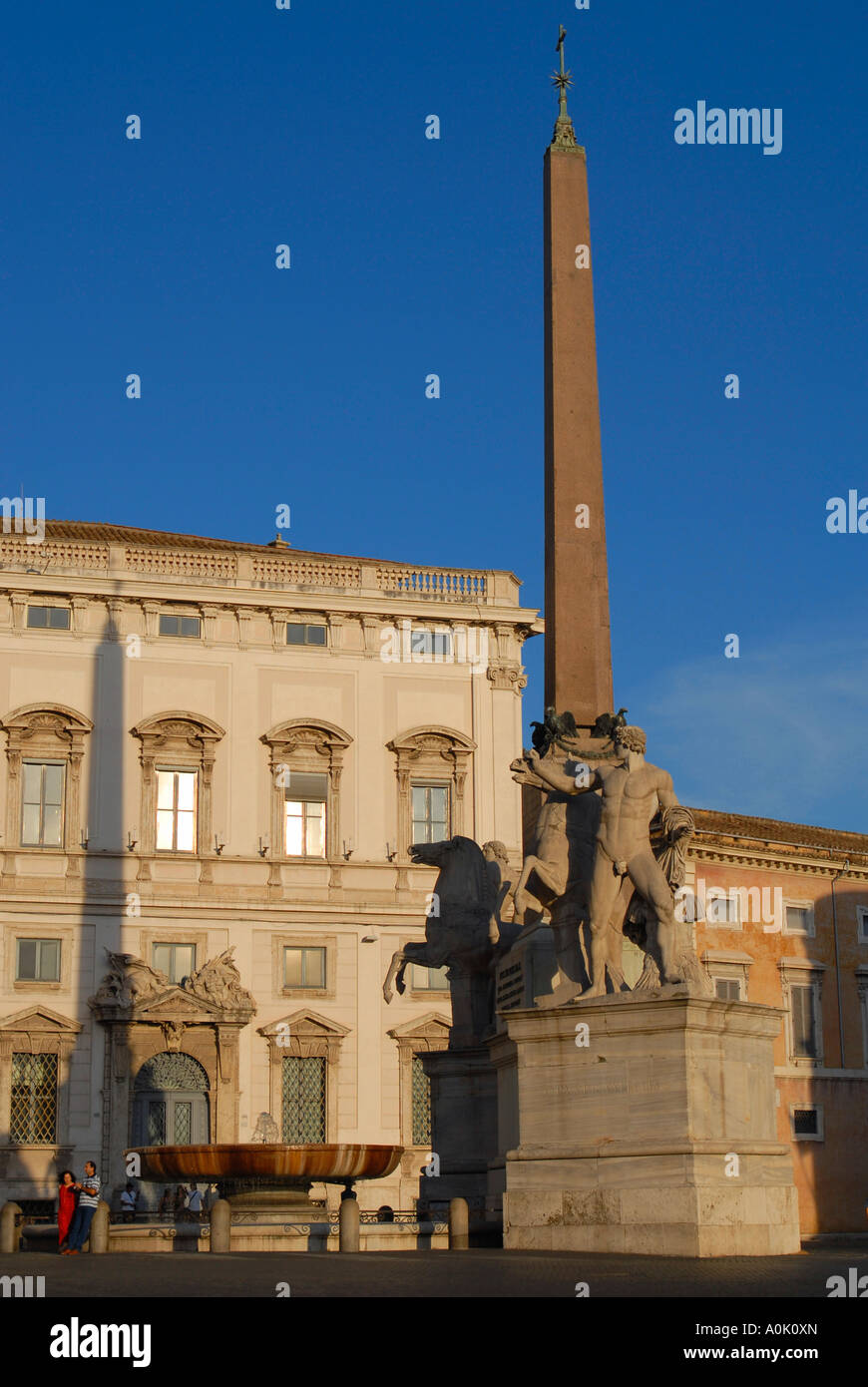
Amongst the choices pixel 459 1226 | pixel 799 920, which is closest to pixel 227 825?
pixel 799 920

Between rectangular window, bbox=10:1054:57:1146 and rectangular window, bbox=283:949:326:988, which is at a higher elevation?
rectangular window, bbox=283:949:326:988

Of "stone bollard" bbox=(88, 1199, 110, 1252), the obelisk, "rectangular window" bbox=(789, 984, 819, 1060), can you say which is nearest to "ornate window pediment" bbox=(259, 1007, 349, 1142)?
"rectangular window" bbox=(789, 984, 819, 1060)

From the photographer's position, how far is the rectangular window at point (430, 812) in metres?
38.5

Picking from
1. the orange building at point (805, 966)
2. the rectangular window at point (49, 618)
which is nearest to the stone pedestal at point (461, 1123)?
the rectangular window at point (49, 618)

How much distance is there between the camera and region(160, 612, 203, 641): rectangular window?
38.2m

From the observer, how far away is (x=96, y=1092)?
35.1 m

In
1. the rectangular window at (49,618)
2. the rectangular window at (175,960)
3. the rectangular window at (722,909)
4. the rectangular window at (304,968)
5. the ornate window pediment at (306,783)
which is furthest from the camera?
the rectangular window at (722,909)

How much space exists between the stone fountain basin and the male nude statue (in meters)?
3.86

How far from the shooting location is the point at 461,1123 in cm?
1759

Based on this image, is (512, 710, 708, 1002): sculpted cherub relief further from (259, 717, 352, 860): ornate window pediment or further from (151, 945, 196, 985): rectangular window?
(259, 717, 352, 860): ornate window pediment

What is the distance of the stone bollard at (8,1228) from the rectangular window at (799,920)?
26949mm

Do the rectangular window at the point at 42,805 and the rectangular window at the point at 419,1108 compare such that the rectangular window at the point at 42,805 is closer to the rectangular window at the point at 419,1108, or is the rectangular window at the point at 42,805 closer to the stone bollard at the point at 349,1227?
the rectangular window at the point at 419,1108

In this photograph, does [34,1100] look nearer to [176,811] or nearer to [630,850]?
[176,811]

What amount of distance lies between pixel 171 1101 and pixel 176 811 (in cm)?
565
